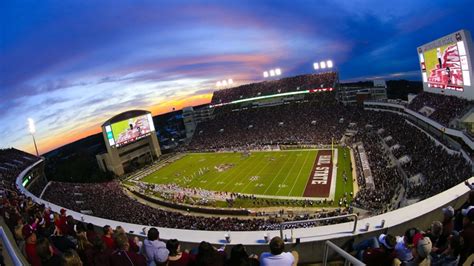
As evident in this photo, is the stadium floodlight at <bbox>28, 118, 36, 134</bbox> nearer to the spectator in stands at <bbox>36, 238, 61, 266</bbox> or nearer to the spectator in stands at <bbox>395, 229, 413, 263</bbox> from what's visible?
Result: the spectator in stands at <bbox>36, 238, 61, 266</bbox>

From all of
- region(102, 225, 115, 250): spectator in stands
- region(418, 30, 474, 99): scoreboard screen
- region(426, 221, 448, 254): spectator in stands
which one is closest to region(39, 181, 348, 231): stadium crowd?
region(102, 225, 115, 250): spectator in stands

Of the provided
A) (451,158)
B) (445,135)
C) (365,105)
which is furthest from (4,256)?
(365,105)

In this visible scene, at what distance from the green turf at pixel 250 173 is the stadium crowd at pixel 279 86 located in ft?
90.4

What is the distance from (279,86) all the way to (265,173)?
132ft

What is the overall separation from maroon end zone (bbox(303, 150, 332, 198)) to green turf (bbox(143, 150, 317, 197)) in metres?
0.67

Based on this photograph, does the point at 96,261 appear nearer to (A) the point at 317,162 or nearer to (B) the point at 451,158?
(B) the point at 451,158

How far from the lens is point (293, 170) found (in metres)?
35.3

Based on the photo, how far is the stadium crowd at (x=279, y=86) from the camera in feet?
221

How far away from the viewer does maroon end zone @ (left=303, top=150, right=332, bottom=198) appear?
89.8ft

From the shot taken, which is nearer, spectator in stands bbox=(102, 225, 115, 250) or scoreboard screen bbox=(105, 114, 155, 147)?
spectator in stands bbox=(102, 225, 115, 250)

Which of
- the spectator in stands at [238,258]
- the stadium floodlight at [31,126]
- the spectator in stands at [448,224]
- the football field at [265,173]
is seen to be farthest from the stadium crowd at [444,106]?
the stadium floodlight at [31,126]

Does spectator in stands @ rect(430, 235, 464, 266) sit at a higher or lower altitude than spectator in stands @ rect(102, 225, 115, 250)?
lower

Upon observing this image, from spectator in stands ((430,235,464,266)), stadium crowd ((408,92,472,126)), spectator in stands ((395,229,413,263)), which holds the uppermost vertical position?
spectator in stands ((395,229,413,263))

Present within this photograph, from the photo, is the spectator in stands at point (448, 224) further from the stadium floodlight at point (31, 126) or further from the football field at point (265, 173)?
the stadium floodlight at point (31, 126)
